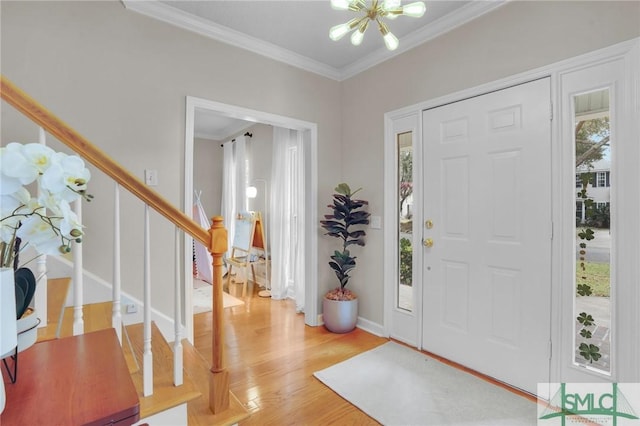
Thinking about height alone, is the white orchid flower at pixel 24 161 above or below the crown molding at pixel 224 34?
below

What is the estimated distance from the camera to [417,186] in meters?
2.70

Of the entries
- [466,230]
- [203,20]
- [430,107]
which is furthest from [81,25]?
[466,230]

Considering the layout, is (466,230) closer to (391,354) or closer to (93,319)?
(391,354)

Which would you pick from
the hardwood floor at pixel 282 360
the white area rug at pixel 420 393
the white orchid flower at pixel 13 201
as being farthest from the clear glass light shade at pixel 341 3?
the white area rug at pixel 420 393

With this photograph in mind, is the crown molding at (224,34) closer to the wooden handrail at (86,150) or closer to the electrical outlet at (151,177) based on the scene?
the electrical outlet at (151,177)

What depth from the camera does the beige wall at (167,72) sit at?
74.9 inches

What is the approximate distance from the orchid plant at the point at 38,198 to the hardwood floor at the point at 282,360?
3.87 ft

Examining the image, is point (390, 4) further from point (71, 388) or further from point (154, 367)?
point (154, 367)

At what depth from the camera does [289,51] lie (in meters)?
2.96

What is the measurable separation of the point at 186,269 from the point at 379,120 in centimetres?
220

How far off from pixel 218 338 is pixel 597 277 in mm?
2179

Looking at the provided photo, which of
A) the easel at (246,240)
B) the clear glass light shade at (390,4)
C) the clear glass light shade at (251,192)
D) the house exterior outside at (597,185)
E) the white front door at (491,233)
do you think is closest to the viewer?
the clear glass light shade at (390,4)

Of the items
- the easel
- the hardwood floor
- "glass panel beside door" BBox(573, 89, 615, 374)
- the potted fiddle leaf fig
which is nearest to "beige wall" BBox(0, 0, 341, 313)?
the hardwood floor

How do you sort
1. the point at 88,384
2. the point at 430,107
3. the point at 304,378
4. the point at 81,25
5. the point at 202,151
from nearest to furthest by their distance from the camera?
the point at 88,384, the point at 81,25, the point at 304,378, the point at 430,107, the point at 202,151
